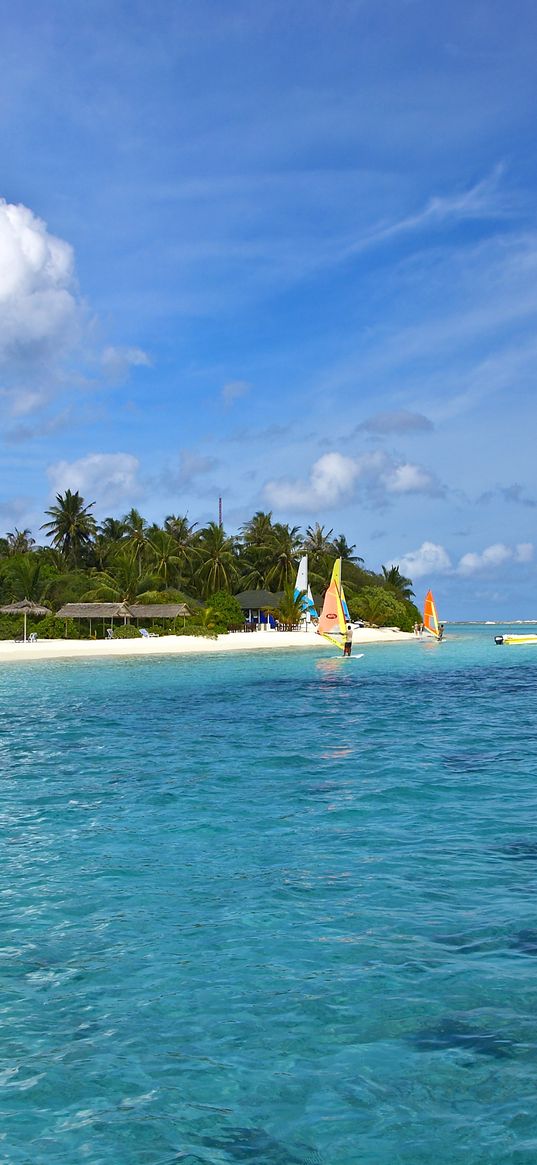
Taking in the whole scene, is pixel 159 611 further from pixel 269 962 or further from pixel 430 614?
pixel 269 962

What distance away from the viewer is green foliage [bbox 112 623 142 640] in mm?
63156

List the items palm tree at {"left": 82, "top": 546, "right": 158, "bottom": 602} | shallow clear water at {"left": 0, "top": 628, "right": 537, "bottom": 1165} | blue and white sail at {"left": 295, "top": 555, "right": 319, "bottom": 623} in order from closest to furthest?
shallow clear water at {"left": 0, "top": 628, "right": 537, "bottom": 1165} < palm tree at {"left": 82, "top": 546, "right": 158, "bottom": 602} < blue and white sail at {"left": 295, "top": 555, "right": 319, "bottom": 623}

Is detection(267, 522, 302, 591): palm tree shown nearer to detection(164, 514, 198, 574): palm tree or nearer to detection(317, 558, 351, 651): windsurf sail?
detection(164, 514, 198, 574): palm tree

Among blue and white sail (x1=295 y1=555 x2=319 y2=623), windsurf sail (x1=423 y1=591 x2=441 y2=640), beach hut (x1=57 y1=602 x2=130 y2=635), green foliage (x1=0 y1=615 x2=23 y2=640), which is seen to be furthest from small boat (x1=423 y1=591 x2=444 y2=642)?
green foliage (x1=0 y1=615 x2=23 y2=640)

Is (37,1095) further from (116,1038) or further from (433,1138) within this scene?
(433,1138)

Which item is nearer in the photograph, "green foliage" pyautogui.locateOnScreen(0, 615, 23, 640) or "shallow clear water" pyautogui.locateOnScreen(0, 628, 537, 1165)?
"shallow clear water" pyautogui.locateOnScreen(0, 628, 537, 1165)

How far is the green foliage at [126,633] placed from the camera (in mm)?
63156

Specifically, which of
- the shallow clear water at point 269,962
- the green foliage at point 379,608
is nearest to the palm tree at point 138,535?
the green foliage at point 379,608

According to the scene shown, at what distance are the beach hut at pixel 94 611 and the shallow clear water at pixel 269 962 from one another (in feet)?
157

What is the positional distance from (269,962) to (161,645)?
53646mm

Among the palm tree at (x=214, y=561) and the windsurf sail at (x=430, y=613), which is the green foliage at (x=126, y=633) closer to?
the palm tree at (x=214, y=561)

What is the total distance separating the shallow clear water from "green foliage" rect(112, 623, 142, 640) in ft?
157

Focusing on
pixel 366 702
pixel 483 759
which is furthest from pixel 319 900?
pixel 366 702

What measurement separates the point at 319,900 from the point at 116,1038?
287 centimetres
